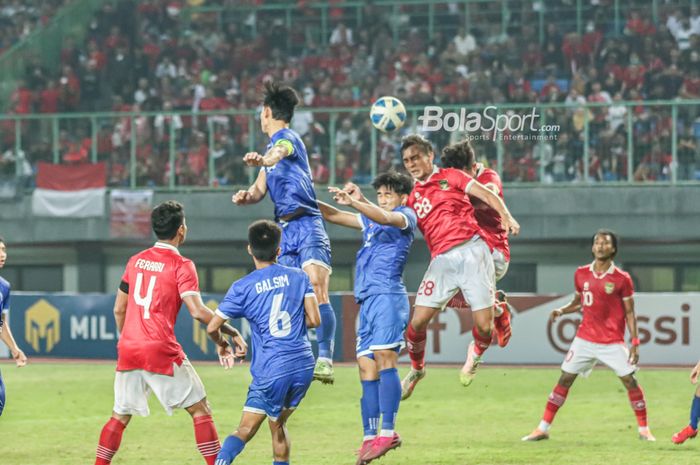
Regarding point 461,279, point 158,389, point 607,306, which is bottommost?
point 158,389

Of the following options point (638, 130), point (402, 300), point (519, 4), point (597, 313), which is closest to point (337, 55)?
point (519, 4)

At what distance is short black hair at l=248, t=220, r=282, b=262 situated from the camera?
896cm

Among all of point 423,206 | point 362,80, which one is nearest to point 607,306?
point 423,206

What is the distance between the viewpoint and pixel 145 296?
935 cm

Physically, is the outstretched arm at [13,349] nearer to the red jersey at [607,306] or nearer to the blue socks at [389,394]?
the blue socks at [389,394]

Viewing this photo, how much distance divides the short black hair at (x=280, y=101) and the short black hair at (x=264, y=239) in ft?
6.64

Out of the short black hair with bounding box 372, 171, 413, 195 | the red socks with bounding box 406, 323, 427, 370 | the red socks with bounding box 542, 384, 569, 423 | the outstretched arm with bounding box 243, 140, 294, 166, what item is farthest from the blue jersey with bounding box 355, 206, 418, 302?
the red socks with bounding box 542, 384, 569, 423

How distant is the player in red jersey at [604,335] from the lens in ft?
43.7

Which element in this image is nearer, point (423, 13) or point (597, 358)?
point (597, 358)

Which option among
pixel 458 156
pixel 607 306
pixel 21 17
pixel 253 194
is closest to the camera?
pixel 253 194

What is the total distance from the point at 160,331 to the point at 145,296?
0.90 feet

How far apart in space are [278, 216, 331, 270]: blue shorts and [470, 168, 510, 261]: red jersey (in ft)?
4.81

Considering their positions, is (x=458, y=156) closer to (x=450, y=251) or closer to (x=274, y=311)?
(x=450, y=251)

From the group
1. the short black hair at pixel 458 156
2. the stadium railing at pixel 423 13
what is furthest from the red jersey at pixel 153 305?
the stadium railing at pixel 423 13
